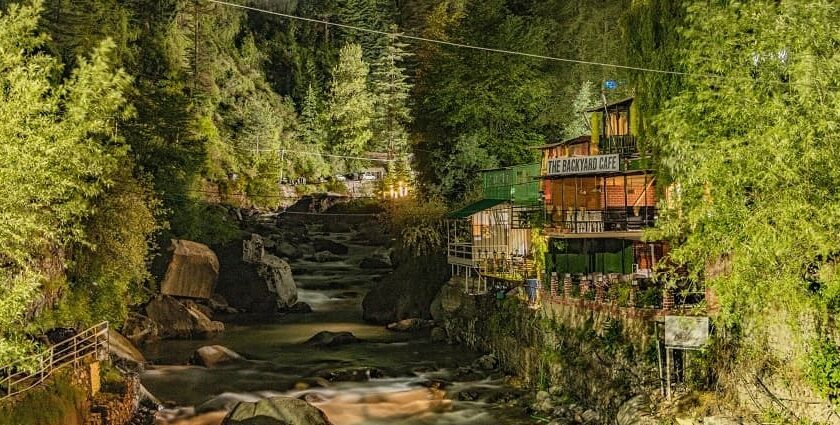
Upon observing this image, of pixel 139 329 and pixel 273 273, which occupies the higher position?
pixel 273 273

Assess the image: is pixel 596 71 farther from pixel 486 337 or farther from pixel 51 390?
pixel 51 390

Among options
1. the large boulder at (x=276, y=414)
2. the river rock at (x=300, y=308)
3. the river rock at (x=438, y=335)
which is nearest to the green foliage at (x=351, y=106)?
the river rock at (x=300, y=308)

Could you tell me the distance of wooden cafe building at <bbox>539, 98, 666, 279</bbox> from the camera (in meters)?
30.4

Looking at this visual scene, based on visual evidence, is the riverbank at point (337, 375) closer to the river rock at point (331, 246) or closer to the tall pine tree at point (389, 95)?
the river rock at point (331, 246)

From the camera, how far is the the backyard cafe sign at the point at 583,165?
31516 mm

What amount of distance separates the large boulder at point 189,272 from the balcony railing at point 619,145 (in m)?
22.7

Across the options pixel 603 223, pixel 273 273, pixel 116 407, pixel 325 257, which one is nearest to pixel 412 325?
pixel 273 273

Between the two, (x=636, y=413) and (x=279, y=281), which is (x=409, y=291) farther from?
(x=636, y=413)

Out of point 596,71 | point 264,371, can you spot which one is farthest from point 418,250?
point 596,71

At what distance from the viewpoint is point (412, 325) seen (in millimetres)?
40281

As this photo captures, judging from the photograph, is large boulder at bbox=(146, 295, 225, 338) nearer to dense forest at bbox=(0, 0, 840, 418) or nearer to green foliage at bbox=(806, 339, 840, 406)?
dense forest at bbox=(0, 0, 840, 418)

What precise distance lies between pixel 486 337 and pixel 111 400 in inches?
686

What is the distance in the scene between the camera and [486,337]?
32.9m

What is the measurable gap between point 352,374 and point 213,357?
676 centimetres
